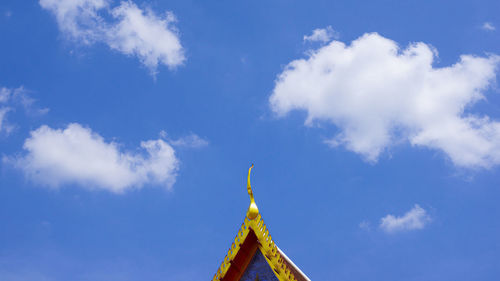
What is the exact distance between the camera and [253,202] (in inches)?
538

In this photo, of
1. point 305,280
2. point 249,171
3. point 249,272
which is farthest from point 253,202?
point 305,280

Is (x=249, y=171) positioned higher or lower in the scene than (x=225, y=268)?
higher

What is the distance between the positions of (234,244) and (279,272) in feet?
5.43

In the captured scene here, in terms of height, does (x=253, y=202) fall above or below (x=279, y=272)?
above

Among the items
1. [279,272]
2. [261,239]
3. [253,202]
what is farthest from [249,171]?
[279,272]

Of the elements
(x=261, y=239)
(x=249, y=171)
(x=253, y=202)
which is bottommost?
(x=261, y=239)

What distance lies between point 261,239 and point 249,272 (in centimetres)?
112

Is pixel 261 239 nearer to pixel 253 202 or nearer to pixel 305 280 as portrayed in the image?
pixel 253 202

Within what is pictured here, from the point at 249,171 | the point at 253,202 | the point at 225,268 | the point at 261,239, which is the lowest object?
the point at 225,268

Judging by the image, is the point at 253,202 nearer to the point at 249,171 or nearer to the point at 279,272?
the point at 249,171

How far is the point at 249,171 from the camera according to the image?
14.2 meters

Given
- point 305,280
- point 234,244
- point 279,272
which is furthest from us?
point 305,280

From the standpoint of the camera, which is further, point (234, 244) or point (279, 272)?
point (234, 244)

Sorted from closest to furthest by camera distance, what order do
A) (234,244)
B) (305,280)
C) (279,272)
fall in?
1. (279,272)
2. (234,244)
3. (305,280)
